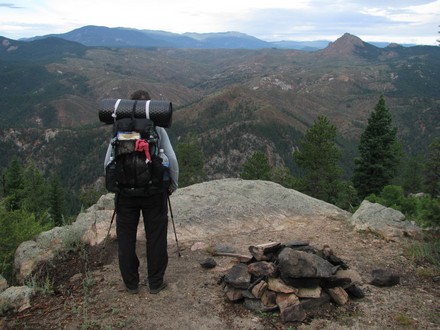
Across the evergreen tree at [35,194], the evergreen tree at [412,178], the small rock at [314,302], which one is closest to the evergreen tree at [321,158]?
the small rock at [314,302]

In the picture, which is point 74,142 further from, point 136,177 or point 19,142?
point 136,177

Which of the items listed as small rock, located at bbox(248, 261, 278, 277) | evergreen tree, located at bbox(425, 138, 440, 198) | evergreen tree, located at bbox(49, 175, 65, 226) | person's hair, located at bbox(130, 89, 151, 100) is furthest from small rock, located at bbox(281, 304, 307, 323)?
evergreen tree, located at bbox(49, 175, 65, 226)

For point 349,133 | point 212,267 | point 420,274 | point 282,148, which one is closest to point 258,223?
point 212,267

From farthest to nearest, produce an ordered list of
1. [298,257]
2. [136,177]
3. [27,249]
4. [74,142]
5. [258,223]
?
[74,142] < [258,223] < [27,249] < [298,257] < [136,177]

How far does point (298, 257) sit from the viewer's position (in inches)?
219

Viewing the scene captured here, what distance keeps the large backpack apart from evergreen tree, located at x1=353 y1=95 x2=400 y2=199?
26.4 metres

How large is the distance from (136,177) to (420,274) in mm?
5257

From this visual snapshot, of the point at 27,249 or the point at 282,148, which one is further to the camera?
the point at 282,148

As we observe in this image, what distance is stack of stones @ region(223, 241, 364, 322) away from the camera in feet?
17.5

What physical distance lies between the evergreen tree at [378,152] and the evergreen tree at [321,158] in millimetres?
2134

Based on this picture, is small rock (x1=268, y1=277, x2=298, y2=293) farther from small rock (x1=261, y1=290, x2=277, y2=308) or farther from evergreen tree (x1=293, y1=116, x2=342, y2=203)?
evergreen tree (x1=293, y1=116, x2=342, y2=203)

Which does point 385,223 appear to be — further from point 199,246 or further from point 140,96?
point 140,96

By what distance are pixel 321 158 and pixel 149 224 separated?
2483cm

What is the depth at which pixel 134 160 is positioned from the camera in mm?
5152
